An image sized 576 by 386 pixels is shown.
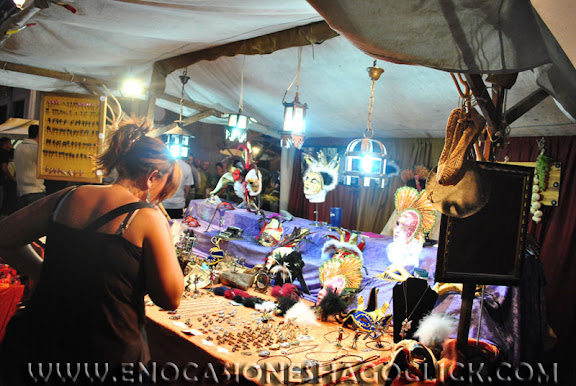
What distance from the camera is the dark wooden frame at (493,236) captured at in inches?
80.3

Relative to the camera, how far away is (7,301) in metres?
2.94

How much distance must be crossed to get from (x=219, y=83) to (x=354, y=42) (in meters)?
6.14

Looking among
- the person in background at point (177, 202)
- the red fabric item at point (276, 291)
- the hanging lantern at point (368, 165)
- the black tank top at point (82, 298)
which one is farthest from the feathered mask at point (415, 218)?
the person in background at point (177, 202)

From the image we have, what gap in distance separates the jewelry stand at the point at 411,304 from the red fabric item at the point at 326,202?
4873 mm

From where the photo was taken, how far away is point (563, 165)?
474cm

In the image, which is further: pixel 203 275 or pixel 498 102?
pixel 203 275

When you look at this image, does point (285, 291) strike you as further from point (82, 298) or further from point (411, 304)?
point (82, 298)

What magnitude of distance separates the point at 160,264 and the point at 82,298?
0.29 m

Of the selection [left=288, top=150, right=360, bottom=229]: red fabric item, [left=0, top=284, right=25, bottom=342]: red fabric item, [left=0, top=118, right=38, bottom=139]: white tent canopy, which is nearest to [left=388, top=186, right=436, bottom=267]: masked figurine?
[left=0, top=284, right=25, bottom=342]: red fabric item

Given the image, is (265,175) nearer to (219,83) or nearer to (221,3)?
(219,83)

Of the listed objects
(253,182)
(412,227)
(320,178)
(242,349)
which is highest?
(320,178)

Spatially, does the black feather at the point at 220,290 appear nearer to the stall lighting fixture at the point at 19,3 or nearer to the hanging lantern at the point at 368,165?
the hanging lantern at the point at 368,165

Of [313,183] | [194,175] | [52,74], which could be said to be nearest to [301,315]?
[313,183]

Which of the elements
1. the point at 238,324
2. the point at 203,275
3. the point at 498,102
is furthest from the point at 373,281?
the point at 498,102
